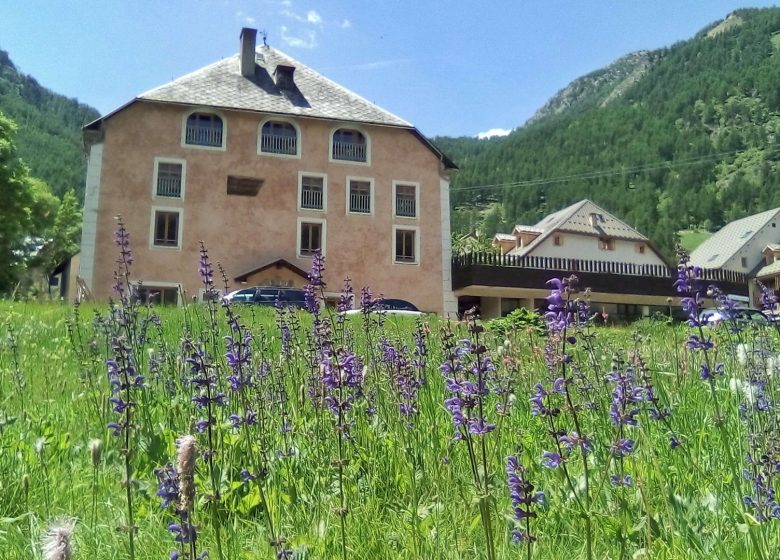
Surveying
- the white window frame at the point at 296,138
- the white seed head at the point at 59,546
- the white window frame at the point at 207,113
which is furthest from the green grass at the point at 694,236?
the white seed head at the point at 59,546

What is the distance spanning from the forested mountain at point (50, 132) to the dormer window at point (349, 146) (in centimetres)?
6634

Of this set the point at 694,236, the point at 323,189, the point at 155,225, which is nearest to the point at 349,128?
Result: the point at 323,189

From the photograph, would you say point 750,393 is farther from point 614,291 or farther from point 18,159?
point 18,159

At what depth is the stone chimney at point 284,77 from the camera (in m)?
36.9

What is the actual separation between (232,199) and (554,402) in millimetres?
31039

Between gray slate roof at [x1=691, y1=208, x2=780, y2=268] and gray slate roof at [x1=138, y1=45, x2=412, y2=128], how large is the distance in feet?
154

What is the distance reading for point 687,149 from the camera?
190250 millimetres

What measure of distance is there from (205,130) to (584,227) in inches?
1349

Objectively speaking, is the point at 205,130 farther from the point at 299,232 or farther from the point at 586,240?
the point at 586,240

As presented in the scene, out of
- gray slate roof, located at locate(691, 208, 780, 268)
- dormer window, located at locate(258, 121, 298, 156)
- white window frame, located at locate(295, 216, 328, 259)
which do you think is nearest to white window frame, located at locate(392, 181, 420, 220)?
white window frame, located at locate(295, 216, 328, 259)

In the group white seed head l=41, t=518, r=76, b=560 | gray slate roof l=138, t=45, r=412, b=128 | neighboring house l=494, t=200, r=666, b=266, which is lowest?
white seed head l=41, t=518, r=76, b=560

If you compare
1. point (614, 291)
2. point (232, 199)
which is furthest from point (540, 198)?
point (232, 199)

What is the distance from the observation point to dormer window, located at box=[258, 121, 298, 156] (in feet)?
114

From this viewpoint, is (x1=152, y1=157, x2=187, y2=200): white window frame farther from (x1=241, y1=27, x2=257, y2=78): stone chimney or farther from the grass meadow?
the grass meadow
